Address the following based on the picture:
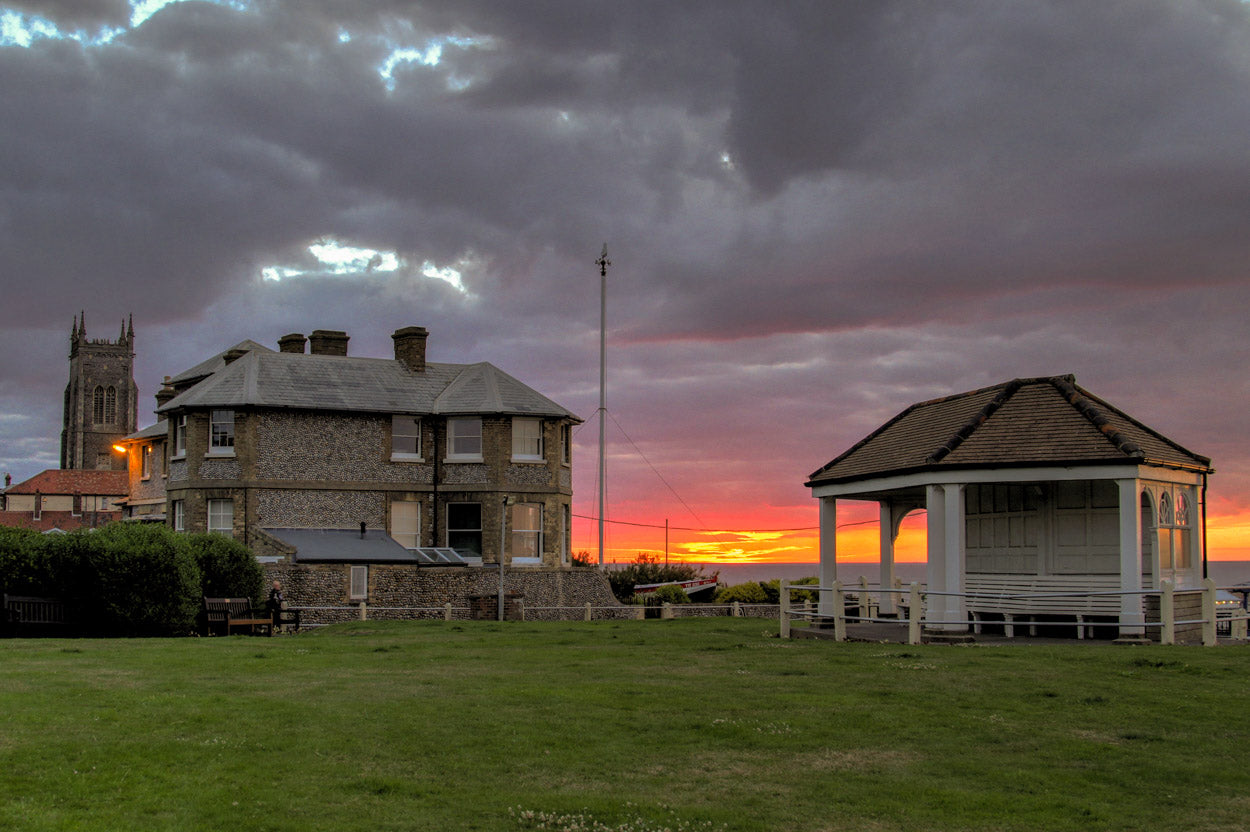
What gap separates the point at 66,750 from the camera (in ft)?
38.8

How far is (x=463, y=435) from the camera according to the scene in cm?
4928

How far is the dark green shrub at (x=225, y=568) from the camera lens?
104 ft

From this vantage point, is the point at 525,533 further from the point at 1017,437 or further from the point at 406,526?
the point at 1017,437

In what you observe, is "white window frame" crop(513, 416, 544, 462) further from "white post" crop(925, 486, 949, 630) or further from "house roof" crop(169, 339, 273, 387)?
"white post" crop(925, 486, 949, 630)

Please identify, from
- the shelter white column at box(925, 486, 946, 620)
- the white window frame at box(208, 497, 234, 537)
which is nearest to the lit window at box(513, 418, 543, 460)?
the white window frame at box(208, 497, 234, 537)

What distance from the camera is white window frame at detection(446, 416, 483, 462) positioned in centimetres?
4919

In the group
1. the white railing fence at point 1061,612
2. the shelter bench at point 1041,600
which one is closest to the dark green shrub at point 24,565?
the white railing fence at point 1061,612

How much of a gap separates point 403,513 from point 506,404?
6203mm

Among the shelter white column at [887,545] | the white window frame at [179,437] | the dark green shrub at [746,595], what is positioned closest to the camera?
the shelter white column at [887,545]

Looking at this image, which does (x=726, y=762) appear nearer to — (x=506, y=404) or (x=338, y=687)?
(x=338, y=687)

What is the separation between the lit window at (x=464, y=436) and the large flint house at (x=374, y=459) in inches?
1.7

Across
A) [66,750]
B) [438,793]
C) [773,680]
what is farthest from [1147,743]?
[66,750]

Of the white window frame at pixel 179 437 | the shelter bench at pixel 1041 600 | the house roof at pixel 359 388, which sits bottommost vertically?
the shelter bench at pixel 1041 600

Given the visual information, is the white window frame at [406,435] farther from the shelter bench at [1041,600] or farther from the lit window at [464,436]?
the shelter bench at [1041,600]
